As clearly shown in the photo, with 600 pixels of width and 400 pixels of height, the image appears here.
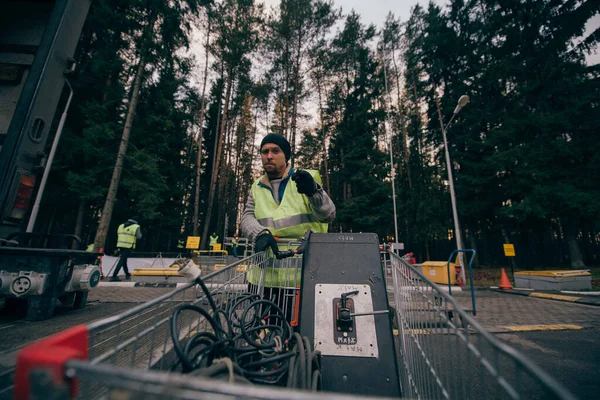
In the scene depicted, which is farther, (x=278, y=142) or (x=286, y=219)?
(x=278, y=142)

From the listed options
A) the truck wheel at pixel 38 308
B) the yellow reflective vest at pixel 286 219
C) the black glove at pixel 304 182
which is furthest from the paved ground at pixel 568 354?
the truck wheel at pixel 38 308

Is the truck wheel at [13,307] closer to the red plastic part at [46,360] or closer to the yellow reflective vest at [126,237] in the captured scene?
the yellow reflective vest at [126,237]

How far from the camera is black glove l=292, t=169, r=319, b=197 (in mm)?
1921

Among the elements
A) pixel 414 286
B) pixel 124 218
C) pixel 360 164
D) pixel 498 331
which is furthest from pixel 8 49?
pixel 360 164

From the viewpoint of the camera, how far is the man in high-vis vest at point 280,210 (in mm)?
2098

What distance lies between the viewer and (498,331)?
385cm

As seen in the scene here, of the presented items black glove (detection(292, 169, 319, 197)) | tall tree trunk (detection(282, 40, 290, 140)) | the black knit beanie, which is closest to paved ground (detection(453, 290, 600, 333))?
black glove (detection(292, 169, 319, 197))

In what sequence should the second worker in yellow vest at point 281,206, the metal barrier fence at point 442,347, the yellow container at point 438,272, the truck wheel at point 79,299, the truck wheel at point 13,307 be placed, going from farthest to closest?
the yellow container at point 438,272 → the truck wheel at point 79,299 → the truck wheel at point 13,307 → the second worker in yellow vest at point 281,206 → the metal barrier fence at point 442,347

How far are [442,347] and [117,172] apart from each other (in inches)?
547

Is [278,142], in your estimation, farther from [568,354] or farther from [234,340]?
[568,354]

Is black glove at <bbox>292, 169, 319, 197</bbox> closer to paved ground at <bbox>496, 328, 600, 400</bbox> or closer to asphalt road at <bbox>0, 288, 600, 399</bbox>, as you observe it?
asphalt road at <bbox>0, 288, 600, 399</bbox>

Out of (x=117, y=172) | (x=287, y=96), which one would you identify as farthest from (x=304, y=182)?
(x=287, y=96)

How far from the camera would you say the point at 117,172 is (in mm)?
11719

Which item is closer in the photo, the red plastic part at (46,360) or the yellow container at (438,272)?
the red plastic part at (46,360)
